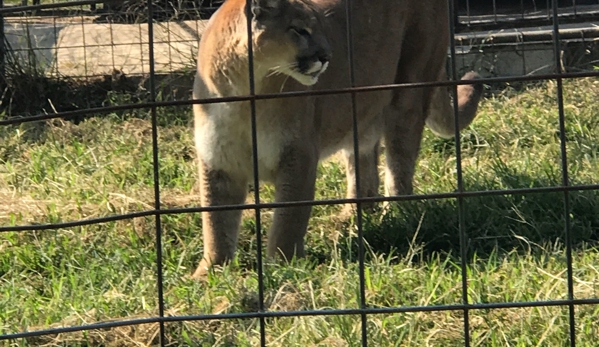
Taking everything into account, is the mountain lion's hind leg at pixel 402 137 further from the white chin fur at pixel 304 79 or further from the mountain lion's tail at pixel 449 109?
the white chin fur at pixel 304 79

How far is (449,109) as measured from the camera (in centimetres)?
558

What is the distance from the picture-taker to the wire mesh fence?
8.25 ft

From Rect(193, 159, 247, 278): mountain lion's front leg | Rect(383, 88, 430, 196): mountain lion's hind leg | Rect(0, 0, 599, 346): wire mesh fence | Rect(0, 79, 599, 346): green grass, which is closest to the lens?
Rect(0, 0, 599, 346): wire mesh fence

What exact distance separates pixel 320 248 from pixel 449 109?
62.0 inches

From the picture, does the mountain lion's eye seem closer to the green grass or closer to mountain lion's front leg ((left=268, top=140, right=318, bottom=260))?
mountain lion's front leg ((left=268, top=140, right=318, bottom=260))

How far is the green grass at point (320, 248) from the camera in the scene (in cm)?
329

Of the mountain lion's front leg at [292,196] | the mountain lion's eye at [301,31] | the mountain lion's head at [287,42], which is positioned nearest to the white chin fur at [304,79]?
the mountain lion's head at [287,42]

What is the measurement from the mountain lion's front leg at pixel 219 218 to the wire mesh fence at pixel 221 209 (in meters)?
0.12

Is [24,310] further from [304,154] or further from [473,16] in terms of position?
[473,16]

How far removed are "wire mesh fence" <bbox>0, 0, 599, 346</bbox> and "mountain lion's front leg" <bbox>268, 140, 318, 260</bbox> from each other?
12cm

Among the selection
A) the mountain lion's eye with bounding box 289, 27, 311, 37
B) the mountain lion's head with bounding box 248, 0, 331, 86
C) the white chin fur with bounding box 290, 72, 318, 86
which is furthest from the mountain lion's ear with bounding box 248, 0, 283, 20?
the white chin fur with bounding box 290, 72, 318, 86

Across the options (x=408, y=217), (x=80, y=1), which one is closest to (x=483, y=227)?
(x=408, y=217)

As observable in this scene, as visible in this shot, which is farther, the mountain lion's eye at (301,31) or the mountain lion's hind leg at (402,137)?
the mountain lion's hind leg at (402,137)

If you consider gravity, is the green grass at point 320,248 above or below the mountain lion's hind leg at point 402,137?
below
